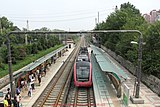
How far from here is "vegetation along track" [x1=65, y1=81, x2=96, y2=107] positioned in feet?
58.3

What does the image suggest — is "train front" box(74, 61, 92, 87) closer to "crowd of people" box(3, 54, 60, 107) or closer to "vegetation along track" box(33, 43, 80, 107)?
"vegetation along track" box(33, 43, 80, 107)

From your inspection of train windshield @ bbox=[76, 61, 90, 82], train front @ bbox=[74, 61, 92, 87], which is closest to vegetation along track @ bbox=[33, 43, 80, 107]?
train front @ bbox=[74, 61, 92, 87]

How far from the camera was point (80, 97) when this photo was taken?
19875 mm

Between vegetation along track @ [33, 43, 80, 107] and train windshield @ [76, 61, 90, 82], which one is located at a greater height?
train windshield @ [76, 61, 90, 82]

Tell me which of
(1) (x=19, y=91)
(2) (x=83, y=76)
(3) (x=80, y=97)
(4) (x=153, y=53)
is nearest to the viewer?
(1) (x=19, y=91)

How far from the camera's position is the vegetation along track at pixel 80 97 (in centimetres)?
1777

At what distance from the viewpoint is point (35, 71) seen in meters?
25.5

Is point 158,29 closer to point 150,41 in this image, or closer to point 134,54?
point 150,41

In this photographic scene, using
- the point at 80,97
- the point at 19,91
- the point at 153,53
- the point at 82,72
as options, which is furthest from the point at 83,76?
the point at 153,53

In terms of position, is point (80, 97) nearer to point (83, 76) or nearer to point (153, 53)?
point (83, 76)

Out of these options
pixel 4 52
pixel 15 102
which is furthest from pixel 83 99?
pixel 4 52

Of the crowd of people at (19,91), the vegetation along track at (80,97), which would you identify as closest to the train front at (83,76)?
the vegetation along track at (80,97)

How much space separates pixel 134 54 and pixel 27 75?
Answer: 11.7 m

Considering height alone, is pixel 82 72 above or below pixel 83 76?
above
